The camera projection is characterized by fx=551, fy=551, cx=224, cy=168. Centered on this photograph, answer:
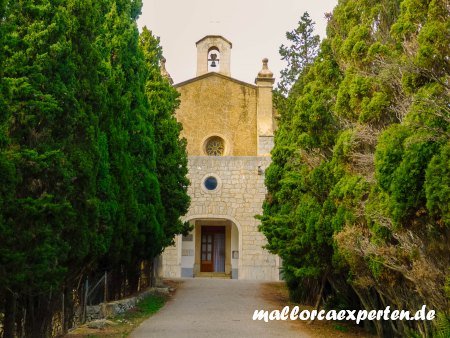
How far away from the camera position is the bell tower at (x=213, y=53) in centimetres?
2886

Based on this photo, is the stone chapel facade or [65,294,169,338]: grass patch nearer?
[65,294,169,338]: grass patch

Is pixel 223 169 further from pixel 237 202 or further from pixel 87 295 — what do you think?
pixel 87 295

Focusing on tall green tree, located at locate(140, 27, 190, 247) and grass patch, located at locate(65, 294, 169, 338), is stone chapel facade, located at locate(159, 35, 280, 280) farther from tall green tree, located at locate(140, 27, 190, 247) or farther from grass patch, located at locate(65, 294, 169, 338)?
grass patch, located at locate(65, 294, 169, 338)

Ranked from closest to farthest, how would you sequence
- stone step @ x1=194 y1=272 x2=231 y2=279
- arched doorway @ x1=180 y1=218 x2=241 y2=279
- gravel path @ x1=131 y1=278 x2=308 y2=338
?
gravel path @ x1=131 y1=278 x2=308 y2=338 → arched doorway @ x1=180 y1=218 x2=241 y2=279 → stone step @ x1=194 y1=272 x2=231 y2=279

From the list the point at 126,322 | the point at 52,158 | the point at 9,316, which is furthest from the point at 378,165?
the point at 126,322

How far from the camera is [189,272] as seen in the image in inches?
890

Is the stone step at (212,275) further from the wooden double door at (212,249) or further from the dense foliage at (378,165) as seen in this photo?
the dense foliage at (378,165)

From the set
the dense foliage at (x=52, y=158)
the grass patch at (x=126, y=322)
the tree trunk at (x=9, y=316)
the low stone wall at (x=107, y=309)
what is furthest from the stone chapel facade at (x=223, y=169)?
the tree trunk at (x=9, y=316)

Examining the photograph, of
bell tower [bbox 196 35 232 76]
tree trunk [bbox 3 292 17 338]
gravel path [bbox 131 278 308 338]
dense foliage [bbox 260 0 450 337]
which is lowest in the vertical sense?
gravel path [bbox 131 278 308 338]

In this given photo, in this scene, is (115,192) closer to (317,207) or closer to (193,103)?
(317,207)

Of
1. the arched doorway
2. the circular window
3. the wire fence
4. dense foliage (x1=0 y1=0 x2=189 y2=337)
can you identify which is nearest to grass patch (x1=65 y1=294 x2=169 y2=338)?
the wire fence

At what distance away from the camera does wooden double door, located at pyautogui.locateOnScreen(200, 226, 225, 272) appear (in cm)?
2405

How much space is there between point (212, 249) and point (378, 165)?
62.0ft

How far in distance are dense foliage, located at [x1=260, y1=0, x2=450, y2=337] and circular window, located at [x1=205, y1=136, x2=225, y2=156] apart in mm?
14026
